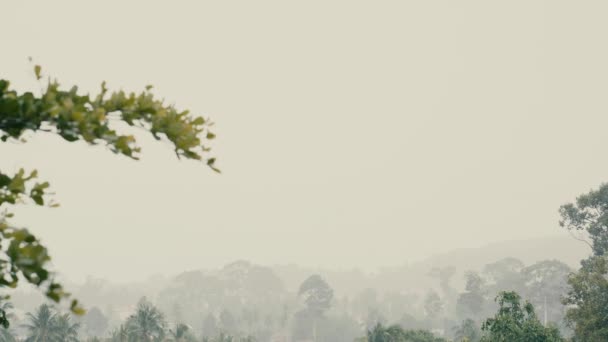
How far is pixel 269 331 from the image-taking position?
12338 cm

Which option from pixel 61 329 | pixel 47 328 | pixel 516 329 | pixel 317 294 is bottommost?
pixel 61 329

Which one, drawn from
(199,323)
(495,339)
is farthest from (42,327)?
(199,323)

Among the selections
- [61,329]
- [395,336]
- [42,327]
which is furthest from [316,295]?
[42,327]

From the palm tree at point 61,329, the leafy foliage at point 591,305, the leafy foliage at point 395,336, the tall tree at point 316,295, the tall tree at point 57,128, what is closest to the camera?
the tall tree at point 57,128

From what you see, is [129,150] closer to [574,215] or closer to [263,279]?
[574,215]

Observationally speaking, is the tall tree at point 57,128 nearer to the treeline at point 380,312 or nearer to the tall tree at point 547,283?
the treeline at point 380,312

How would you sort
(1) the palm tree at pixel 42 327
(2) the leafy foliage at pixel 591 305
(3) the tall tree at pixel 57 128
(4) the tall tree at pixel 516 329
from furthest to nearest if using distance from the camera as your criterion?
1. (1) the palm tree at pixel 42 327
2. (2) the leafy foliage at pixel 591 305
3. (4) the tall tree at pixel 516 329
4. (3) the tall tree at pixel 57 128

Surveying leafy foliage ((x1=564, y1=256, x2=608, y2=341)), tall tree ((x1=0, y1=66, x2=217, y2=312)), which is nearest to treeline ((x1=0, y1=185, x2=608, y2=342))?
leafy foliage ((x1=564, y1=256, x2=608, y2=341))

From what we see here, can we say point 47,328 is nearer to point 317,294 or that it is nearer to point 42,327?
point 42,327

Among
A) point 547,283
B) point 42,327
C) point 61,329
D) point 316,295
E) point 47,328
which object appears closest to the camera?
point 42,327

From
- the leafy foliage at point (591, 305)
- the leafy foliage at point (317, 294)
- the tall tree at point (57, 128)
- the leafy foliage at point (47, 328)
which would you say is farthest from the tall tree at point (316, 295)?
the tall tree at point (57, 128)

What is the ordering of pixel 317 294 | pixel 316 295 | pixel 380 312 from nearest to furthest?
1. pixel 317 294
2. pixel 316 295
3. pixel 380 312

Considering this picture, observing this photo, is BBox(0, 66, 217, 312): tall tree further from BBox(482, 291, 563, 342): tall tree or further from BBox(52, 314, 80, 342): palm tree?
BBox(52, 314, 80, 342): palm tree

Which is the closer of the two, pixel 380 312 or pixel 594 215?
pixel 594 215
